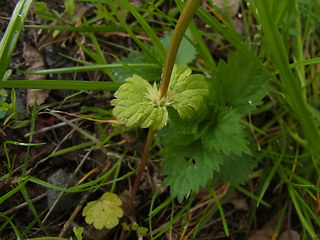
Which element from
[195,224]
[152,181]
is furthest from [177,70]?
[195,224]

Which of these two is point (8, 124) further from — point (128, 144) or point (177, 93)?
point (177, 93)

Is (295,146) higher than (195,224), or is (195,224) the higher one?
(295,146)

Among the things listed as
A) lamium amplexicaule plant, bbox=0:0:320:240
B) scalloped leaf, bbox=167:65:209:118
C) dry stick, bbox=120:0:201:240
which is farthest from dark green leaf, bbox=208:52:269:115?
dry stick, bbox=120:0:201:240

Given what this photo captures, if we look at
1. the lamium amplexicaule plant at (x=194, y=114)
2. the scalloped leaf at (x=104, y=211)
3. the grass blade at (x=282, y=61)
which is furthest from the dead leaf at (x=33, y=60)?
the grass blade at (x=282, y=61)

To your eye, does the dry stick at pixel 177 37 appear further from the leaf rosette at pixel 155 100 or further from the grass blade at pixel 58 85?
the grass blade at pixel 58 85

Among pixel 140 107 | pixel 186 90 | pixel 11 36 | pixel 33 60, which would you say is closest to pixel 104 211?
pixel 140 107

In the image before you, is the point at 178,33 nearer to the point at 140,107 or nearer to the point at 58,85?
the point at 140,107
